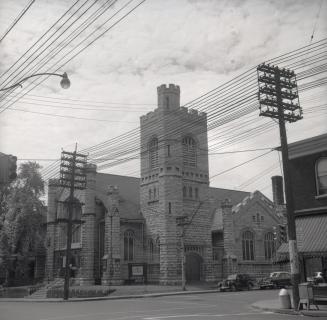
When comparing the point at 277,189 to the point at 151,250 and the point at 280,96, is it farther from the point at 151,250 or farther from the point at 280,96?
the point at 280,96

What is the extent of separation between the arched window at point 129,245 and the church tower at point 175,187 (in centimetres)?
183

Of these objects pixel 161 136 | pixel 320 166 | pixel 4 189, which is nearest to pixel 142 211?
pixel 161 136

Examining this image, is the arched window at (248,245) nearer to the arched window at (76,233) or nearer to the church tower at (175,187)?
the church tower at (175,187)

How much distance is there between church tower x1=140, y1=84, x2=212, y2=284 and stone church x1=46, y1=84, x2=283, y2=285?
→ 0.10 meters

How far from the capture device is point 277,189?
188ft

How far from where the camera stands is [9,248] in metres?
49.9

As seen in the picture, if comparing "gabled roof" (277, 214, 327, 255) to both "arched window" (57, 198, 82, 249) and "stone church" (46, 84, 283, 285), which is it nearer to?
"stone church" (46, 84, 283, 285)

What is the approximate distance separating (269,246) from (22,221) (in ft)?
90.8

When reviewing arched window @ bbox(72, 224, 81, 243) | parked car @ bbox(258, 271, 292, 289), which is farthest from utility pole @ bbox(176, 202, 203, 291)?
arched window @ bbox(72, 224, 81, 243)

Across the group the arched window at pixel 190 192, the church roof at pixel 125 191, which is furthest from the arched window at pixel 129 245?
the arched window at pixel 190 192

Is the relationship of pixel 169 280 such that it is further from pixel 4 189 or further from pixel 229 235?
pixel 4 189

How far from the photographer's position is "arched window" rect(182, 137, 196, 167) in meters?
50.5

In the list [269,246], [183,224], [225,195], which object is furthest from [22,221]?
[269,246]

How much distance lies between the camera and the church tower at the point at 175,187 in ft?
154
